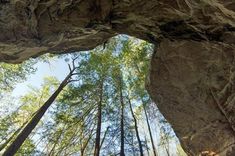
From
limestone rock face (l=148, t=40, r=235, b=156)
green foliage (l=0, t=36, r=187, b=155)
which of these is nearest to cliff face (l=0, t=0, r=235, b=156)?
limestone rock face (l=148, t=40, r=235, b=156)

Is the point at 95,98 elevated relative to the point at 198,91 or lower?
elevated

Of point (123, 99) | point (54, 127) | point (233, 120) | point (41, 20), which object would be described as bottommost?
point (233, 120)

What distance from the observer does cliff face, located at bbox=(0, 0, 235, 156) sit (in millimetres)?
5309

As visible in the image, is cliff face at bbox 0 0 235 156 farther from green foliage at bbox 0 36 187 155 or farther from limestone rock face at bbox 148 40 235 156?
green foliage at bbox 0 36 187 155

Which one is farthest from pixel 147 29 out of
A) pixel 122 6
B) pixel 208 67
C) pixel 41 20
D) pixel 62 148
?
pixel 62 148

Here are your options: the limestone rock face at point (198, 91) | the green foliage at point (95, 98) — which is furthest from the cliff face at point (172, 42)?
the green foliage at point (95, 98)

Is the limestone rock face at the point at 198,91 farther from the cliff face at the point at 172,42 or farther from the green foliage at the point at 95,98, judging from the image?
the green foliage at the point at 95,98

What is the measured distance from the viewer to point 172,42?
630 centimetres

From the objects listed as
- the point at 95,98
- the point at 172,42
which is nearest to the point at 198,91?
the point at 172,42

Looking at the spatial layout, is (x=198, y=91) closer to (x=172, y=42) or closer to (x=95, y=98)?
(x=172, y=42)

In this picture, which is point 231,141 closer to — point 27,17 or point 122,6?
point 122,6

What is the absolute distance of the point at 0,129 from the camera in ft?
44.5

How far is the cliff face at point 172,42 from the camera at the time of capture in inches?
209

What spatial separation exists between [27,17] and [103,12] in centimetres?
144
